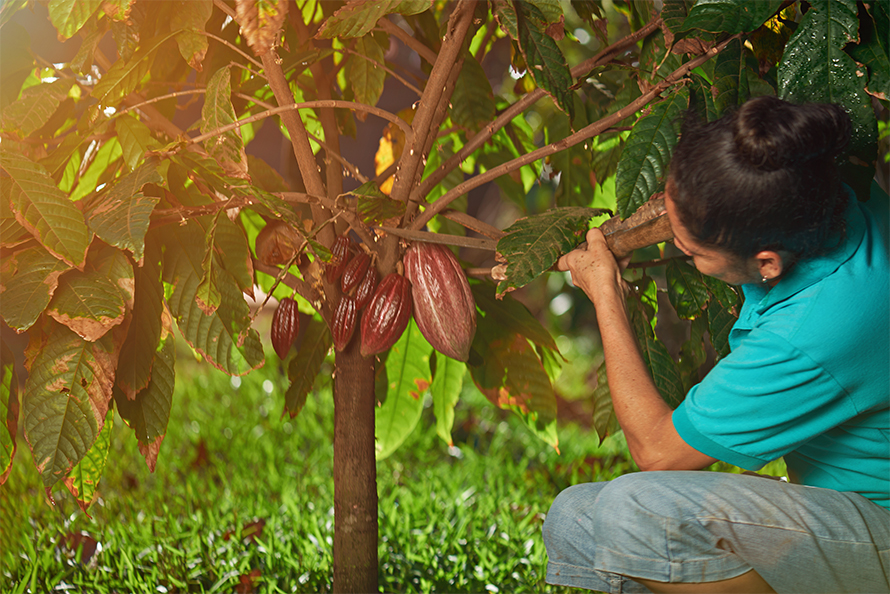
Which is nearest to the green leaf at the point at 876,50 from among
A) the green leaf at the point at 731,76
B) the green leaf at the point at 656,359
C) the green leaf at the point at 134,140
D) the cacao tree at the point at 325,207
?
the cacao tree at the point at 325,207

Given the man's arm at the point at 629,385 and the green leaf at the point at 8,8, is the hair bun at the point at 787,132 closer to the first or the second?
the man's arm at the point at 629,385

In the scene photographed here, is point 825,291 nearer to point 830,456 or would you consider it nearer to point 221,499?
point 830,456

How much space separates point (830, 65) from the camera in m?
0.83

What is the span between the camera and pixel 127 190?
0.91 metres

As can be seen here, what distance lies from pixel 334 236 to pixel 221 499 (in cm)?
110

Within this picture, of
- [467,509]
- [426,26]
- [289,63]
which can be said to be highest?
[426,26]

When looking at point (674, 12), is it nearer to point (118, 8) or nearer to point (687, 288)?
point (687, 288)

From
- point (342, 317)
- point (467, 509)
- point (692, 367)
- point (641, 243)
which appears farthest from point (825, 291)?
point (467, 509)

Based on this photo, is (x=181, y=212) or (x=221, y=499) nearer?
(x=181, y=212)

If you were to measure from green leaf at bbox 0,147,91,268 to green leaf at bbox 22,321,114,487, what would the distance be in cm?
12

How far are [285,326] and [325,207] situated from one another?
0.20m

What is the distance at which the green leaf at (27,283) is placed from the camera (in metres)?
0.83

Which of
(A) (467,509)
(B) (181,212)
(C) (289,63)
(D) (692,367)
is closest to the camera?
(B) (181,212)

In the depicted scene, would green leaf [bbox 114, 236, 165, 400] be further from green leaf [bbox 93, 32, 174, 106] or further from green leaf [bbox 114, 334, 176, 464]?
green leaf [bbox 93, 32, 174, 106]
